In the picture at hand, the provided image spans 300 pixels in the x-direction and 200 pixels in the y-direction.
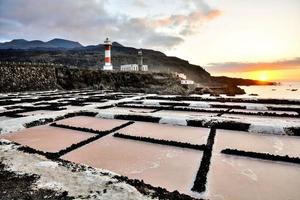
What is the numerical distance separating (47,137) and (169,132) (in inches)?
60.2

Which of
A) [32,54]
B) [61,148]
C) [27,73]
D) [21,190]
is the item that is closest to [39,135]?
[61,148]

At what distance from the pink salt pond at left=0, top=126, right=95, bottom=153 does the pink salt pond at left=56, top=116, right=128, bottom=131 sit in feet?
1.03

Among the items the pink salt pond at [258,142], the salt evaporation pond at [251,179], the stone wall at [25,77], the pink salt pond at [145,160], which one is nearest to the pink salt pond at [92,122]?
the pink salt pond at [145,160]

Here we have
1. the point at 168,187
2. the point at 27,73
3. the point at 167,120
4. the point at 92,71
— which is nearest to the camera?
the point at 168,187

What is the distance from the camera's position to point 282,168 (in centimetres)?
215

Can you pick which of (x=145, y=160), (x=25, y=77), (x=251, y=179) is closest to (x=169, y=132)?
(x=145, y=160)

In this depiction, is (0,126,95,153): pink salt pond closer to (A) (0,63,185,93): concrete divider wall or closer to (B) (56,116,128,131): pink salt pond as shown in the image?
(B) (56,116,128,131): pink salt pond

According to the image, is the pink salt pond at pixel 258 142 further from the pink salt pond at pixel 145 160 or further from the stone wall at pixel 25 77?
the stone wall at pixel 25 77

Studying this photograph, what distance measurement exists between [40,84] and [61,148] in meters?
12.6

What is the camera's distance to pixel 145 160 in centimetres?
239

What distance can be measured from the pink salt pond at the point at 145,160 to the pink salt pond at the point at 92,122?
2.39 feet

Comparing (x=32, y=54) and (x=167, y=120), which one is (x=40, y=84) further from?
(x=32, y=54)

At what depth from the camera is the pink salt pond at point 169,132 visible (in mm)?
3055

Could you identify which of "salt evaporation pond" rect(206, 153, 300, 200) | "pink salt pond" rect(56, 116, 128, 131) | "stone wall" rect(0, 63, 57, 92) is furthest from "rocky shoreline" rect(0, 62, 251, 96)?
"salt evaporation pond" rect(206, 153, 300, 200)
